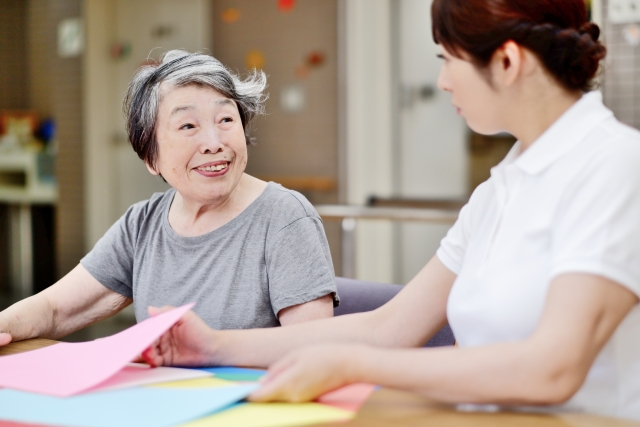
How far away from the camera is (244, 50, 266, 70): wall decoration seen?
450 centimetres

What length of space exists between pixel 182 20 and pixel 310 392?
4136 mm

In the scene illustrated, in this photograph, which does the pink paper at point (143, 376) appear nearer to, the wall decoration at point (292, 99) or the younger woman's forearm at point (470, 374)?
the younger woman's forearm at point (470, 374)

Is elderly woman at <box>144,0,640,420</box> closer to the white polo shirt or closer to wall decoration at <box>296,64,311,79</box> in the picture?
the white polo shirt

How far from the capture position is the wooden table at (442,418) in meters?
0.78

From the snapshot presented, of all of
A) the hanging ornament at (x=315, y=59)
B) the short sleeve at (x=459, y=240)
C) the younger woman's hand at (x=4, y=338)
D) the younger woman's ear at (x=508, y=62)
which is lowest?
the younger woman's hand at (x=4, y=338)

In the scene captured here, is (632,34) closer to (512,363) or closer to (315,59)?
(315,59)

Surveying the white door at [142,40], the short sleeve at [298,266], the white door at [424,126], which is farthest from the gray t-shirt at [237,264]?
the white door at [142,40]

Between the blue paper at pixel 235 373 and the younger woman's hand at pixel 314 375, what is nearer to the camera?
the younger woman's hand at pixel 314 375

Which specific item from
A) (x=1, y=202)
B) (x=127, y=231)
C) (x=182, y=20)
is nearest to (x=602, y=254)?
(x=127, y=231)

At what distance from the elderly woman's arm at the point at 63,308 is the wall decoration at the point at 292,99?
2.94 meters

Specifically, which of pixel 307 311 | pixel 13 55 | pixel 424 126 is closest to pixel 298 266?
pixel 307 311

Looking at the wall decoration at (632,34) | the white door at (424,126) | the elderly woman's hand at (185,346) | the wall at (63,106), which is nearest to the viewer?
the elderly woman's hand at (185,346)

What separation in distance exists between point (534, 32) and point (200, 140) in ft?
2.59

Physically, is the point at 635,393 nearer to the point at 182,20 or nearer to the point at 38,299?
the point at 38,299
